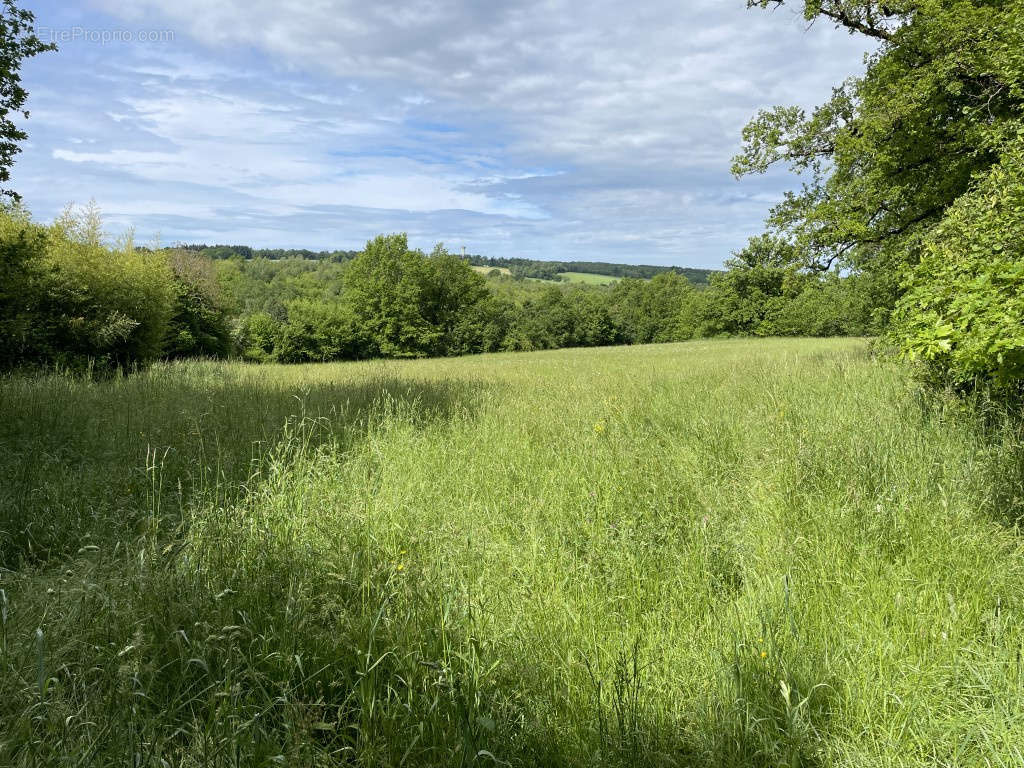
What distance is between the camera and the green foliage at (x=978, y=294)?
327 cm

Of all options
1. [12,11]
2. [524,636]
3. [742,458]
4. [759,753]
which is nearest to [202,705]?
[524,636]

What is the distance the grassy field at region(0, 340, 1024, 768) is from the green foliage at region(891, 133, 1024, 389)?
39.5 inches

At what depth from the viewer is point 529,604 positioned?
114 inches

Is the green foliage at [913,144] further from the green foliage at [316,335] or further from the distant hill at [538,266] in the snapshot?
the distant hill at [538,266]

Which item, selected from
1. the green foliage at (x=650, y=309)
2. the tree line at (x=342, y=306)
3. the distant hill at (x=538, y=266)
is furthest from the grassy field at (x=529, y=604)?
the distant hill at (x=538, y=266)

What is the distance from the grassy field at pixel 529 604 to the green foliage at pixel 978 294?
39.5 inches

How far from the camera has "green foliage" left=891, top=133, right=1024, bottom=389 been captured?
3.27 metres

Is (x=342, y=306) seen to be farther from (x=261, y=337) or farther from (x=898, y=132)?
(x=898, y=132)

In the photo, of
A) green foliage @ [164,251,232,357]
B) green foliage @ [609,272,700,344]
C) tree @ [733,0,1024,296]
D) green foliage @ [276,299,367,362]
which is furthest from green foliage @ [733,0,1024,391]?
green foliage @ [609,272,700,344]

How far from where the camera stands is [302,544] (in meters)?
3.45

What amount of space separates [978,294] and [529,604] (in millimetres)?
3678

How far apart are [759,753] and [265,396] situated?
873 centimetres

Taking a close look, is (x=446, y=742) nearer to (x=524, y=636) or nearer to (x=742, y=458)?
(x=524, y=636)

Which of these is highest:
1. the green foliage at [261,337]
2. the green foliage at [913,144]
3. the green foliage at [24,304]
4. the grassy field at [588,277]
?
the grassy field at [588,277]
